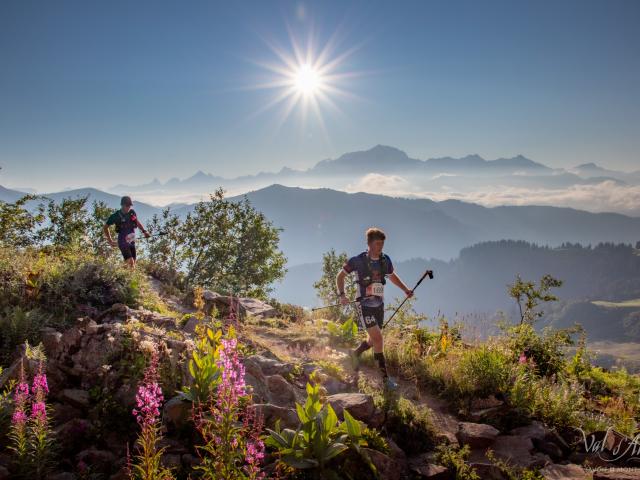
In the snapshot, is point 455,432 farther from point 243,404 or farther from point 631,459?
point 243,404

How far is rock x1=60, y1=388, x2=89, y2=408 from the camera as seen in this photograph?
5504 mm

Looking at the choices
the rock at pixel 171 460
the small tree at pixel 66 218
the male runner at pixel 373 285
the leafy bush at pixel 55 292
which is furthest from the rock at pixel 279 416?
the small tree at pixel 66 218

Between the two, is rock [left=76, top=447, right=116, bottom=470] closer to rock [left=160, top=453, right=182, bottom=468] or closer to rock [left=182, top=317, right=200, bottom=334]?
rock [left=160, top=453, right=182, bottom=468]

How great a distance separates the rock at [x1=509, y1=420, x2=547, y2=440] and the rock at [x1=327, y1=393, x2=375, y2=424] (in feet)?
9.21

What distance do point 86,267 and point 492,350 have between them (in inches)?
399

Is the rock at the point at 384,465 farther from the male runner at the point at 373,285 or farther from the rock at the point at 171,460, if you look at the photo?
the male runner at the point at 373,285

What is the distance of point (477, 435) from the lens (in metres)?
6.51

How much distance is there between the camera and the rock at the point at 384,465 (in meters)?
5.30

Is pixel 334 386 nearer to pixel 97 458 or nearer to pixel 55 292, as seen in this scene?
pixel 97 458

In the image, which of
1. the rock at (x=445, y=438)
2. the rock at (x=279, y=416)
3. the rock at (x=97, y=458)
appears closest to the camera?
the rock at (x=97, y=458)

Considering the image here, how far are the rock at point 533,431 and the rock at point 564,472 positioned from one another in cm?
70

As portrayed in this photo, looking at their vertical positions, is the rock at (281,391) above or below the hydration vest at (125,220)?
below

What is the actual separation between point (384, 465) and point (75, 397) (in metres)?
4.41

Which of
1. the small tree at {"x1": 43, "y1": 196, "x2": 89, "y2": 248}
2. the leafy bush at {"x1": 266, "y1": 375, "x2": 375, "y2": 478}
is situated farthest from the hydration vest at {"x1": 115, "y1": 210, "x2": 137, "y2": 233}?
the small tree at {"x1": 43, "y1": 196, "x2": 89, "y2": 248}
